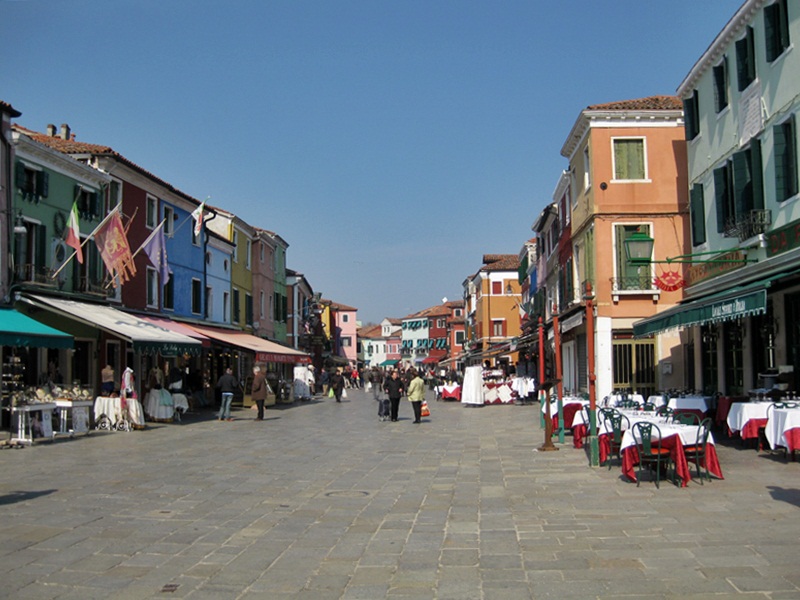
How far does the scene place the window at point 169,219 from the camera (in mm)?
30375

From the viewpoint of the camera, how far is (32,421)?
1723 cm

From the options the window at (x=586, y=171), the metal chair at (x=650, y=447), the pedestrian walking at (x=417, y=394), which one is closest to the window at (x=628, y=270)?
the window at (x=586, y=171)

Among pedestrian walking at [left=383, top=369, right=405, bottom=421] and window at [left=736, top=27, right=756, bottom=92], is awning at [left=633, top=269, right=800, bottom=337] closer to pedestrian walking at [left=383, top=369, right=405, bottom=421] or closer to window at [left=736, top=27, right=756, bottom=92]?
window at [left=736, top=27, right=756, bottom=92]

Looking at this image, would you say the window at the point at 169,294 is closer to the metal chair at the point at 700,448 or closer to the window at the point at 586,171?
the window at the point at 586,171

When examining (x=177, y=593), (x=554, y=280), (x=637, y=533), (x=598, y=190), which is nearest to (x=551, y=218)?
(x=554, y=280)

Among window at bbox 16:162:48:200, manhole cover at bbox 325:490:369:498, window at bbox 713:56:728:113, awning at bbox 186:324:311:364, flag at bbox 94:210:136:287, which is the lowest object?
manhole cover at bbox 325:490:369:498

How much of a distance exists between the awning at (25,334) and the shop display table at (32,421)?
4.37ft

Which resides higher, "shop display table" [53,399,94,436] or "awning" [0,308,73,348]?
"awning" [0,308,73,348]

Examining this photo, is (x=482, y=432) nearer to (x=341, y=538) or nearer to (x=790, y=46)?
(x=790, y=46)

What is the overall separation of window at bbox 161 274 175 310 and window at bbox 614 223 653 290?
16.3 meters

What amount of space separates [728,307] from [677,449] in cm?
410

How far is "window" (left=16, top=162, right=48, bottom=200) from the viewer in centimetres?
2042

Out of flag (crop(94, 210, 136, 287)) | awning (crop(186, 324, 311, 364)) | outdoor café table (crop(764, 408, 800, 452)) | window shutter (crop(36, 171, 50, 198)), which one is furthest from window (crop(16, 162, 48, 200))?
outdoor café table (crop(764, 408, 800, 452))

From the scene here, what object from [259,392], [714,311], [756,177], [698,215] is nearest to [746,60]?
[756,177]
